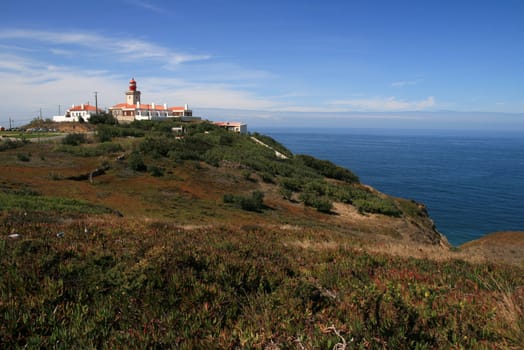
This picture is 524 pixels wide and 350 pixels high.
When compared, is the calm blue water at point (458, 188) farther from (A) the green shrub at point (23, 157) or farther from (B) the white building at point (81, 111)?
(B) the white building at point (81, 111)

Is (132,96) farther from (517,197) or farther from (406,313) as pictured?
(406,313)

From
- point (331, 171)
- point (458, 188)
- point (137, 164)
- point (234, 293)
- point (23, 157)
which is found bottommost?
point (458, 188)

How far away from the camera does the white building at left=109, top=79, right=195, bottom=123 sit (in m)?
77.8

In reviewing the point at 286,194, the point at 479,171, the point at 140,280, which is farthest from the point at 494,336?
the point at 479,171

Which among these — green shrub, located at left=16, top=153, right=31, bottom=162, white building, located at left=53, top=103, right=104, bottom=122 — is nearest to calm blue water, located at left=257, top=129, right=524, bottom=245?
green shrub, located at left=16, top=153, right=31, bottom=162

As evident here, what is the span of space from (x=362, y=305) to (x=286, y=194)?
24.2 metres

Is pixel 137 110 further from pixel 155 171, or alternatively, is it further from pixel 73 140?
pixel 155 171

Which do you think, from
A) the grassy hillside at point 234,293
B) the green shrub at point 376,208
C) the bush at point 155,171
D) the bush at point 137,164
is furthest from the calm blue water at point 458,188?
the grassy hillside at point 234,293

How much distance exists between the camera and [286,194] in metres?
28.3

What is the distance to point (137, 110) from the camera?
78562mm

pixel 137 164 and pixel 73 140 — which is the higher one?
pixel 73 140

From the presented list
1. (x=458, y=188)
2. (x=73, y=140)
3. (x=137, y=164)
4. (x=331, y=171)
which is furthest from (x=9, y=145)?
(x=458, y=188)

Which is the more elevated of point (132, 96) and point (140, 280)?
point (132, 96)

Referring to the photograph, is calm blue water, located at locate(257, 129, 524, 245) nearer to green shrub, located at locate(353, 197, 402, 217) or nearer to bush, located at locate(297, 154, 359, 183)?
green shrub, located at locate(353, 197, 402, 217)
